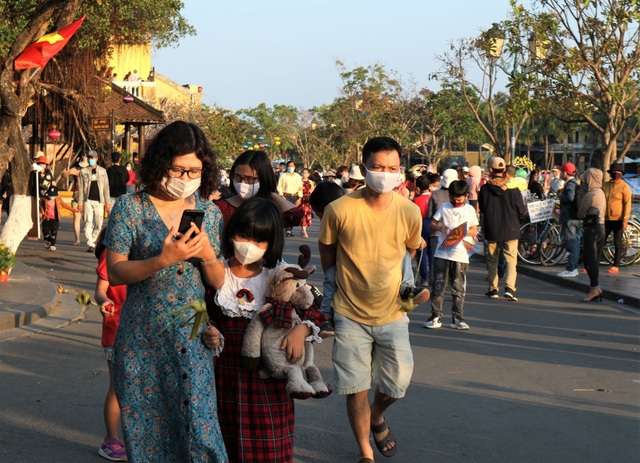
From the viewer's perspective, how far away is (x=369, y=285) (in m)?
5.82

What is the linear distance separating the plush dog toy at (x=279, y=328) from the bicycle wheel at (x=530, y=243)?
14.9 m

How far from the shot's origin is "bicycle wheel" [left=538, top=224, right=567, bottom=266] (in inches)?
735

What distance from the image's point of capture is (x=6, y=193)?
86.0 ft

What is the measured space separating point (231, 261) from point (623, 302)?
1074 centimetres

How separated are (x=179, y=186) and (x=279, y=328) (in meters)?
0.78

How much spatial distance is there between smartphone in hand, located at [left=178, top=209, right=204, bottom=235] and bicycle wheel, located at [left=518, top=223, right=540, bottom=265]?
15.5 metres

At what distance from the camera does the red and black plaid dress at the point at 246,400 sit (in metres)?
4.51

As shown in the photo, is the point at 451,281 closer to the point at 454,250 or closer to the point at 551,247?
the point at 454,250

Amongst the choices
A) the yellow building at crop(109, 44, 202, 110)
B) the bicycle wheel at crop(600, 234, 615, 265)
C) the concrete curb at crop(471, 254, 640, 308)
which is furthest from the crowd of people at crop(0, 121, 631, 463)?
the yellow building at crop(109, 44, 202, 110)

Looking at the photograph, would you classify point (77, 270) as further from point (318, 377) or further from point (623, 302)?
point (318, 377)

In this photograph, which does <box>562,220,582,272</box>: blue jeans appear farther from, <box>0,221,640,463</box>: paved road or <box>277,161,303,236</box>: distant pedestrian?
<box>277,161,303,236</box>: distant pedestrian

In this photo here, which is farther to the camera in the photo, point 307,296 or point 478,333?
point 478,333

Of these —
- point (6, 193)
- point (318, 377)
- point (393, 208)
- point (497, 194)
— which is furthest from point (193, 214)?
point (6, 193)

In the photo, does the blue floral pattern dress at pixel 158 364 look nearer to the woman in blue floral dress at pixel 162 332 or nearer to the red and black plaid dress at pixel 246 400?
the woman in blue floral dress at pixel 162 332
